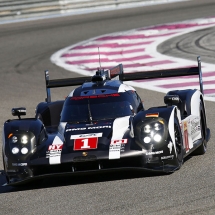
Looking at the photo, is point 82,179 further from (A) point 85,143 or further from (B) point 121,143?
(B) point 121,143

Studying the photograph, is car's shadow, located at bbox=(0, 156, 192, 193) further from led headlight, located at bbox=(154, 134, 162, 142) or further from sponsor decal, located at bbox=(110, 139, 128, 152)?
led headlight, located at bbox=(154, 134, 162, 142)

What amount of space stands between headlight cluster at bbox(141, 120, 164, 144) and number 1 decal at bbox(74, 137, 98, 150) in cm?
56

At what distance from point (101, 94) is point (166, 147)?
1547 mm

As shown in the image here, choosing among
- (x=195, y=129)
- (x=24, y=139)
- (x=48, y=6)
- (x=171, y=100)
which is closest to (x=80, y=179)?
(x=24, y=139)

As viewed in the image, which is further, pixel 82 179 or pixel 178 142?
pixel 178 142

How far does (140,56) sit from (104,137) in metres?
10.3

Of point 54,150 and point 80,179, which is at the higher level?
point 54,150

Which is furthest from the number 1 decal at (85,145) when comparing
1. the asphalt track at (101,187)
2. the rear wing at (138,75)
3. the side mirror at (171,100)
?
the rear wing at (138,75)

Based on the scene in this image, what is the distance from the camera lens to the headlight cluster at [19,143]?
8750mm

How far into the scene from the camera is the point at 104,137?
870cm

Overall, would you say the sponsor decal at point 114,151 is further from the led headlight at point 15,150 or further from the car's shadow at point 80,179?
the led headlight at point 15,150

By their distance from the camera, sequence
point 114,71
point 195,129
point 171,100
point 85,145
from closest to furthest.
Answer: point 85,145, point 171,100, point 195,129, point 114,71

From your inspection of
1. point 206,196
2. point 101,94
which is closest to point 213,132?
point 101,94

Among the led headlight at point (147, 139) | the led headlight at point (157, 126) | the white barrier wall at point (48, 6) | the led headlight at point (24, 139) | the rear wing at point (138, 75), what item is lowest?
the led headlight at point (147, 139)
